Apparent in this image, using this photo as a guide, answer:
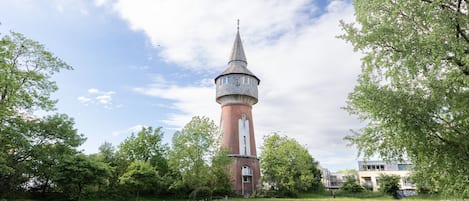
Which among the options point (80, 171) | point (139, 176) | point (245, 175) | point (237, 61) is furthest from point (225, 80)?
point (80, 171)

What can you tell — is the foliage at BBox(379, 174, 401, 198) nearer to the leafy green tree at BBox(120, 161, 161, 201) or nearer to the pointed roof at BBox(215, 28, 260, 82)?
the pointed roof at BBox(215, 28, 260, 82)

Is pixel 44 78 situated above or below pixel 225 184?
above

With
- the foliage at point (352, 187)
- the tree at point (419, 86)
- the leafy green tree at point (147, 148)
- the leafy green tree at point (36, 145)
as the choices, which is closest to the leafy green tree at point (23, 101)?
Result: the leafy green tree at point (36, 145)

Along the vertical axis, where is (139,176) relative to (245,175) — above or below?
above

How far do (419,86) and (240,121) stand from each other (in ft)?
75.2

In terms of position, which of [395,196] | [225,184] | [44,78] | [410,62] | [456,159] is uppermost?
[44,78]

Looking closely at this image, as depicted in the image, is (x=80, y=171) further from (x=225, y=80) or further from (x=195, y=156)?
(x=225, y=80)

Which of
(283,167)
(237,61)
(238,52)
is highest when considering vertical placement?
(238,52)

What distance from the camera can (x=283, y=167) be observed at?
30.0m

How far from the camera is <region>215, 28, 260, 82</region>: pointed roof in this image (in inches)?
1222

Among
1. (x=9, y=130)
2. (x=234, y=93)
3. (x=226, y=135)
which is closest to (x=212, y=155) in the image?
(x=226, y=135)

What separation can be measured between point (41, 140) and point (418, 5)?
18.8m

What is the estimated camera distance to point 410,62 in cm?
677

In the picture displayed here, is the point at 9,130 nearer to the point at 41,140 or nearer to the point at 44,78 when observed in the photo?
the point at 41,140
